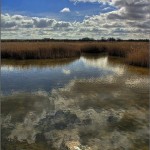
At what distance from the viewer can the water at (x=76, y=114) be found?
4410mm

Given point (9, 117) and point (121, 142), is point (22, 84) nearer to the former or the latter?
point (9, 117)

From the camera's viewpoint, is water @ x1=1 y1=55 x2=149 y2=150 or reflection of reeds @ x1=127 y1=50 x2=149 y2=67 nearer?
water @ x1=1 y1=55 x2=149 y2=150

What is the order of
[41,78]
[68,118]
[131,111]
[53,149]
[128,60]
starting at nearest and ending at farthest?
[53,149] → [68,118] → [131,111] → [41,78] → [128,60]

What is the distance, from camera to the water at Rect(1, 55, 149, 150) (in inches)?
174

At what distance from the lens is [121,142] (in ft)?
14.3

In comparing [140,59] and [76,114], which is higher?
[140,59]

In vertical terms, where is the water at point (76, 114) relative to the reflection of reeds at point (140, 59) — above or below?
below

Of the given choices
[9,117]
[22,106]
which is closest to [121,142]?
[9,117]

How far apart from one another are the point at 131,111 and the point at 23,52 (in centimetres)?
1267

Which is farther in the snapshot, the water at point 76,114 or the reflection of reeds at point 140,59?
the reflection of reeds at point 140,59

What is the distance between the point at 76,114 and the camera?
5734 mm

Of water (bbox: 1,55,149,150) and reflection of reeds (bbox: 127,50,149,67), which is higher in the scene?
reflection of reeds (bbox: 127,50,149,67)

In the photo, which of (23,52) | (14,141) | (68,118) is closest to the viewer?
(14,141)

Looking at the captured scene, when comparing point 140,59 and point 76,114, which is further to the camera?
point 140,59
